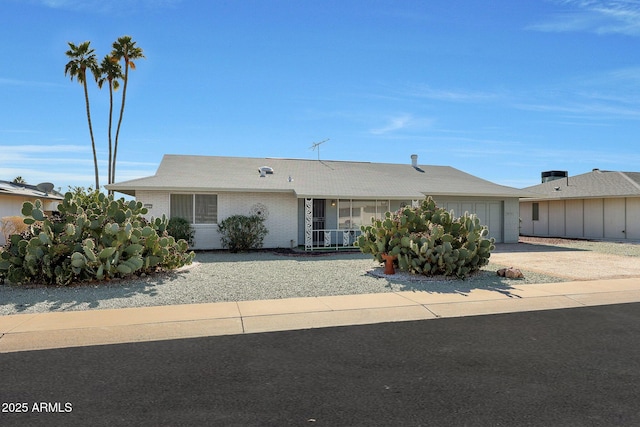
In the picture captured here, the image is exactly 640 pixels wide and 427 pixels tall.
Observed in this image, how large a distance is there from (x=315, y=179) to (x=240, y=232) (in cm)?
527

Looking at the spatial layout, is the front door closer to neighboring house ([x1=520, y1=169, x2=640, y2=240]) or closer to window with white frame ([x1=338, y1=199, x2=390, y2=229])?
window with white frame ([x1=338, y1=199, x2=390, y2=229])

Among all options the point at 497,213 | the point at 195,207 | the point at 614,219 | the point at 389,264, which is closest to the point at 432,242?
the point at 389,264

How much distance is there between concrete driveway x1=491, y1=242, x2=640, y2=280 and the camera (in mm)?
12359

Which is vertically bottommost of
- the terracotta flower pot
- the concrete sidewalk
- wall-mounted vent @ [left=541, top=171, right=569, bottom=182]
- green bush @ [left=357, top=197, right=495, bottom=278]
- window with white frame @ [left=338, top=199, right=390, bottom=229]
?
the concrete sidewalk

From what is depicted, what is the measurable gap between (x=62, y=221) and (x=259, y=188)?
8701mm

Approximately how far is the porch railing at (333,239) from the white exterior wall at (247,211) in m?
0.99

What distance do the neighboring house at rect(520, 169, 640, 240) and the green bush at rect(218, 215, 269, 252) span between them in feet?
50.9

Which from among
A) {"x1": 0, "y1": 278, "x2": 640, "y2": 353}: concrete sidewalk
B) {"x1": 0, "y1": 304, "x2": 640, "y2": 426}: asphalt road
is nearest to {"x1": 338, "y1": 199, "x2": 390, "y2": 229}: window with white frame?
{"x1": 0, "y1": 278, "x2": 640, "y2": 353}: concrete sidewalk

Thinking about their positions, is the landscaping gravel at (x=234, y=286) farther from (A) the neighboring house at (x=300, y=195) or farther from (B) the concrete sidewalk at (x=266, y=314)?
(A) the neighboring house at (x=300, y=195)

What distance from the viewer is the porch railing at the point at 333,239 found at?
62.8 ft

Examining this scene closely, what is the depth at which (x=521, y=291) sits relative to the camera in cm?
961

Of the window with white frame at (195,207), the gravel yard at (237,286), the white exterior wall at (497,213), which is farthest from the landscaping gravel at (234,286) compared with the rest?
the white exterior wall at (497,213)

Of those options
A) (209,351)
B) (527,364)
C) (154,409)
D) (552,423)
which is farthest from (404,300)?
(154,409)

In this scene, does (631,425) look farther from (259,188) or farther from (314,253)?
(259,188)
